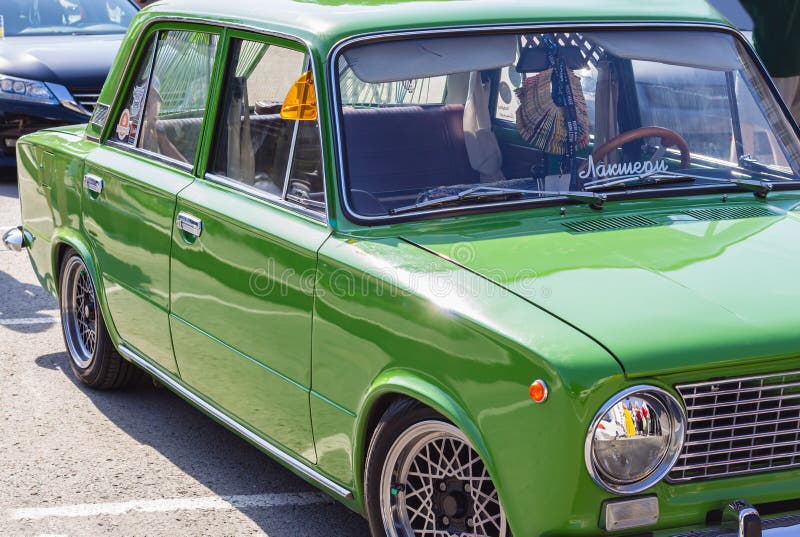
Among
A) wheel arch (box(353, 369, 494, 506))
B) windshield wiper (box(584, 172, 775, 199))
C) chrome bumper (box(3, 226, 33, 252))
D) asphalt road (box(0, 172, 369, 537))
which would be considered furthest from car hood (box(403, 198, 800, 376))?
chrome bumper (box(3, 226, 33, 252))

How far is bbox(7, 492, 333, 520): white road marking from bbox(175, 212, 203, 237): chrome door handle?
3.33ft

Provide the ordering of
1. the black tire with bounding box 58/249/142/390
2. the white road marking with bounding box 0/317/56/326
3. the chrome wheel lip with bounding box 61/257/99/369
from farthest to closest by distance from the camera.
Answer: the white road marking with bounding box 0/317/56/326 < the chrome wheel lip with bounding box 61/257/99/369 < the black tire with bounding box 58/249/142/390

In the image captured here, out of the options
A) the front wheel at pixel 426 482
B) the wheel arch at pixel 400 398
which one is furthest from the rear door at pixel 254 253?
the front wheel at pixel 426 482

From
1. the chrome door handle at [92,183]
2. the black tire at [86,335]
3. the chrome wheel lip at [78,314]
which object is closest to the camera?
the chrome door handle at [92,183]

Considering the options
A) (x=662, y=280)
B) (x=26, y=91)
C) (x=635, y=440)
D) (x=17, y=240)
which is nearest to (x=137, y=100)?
(x=17, y=240)

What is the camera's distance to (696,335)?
10.2 ft

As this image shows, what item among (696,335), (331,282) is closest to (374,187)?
(331,282)

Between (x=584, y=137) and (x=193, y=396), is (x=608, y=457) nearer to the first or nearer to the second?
(x=584, y=137)

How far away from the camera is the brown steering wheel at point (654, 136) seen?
430cm

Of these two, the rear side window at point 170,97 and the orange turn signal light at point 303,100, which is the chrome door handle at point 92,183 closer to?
the rear side window at point 170,97

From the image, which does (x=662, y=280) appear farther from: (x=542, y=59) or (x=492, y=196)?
(x=542, y=59)

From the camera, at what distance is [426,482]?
141 inches

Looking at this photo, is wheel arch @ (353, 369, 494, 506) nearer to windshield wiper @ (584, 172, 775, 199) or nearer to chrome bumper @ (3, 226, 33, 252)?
windshield wiper @ (584, 172, 775, 199)

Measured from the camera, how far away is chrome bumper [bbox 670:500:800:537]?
307cm
